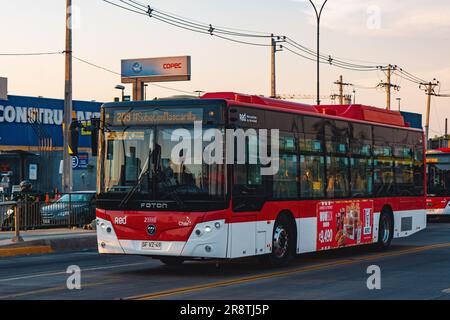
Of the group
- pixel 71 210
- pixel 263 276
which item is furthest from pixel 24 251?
pixel 263 276

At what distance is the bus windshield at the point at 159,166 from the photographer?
15477 millimetres

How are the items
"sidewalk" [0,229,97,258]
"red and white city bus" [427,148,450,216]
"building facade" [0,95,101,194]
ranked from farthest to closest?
"building facade" [0,95,101,194]
"red and white city bus" [427,148,450,216]
"sidewalk" [0,229,97,258]

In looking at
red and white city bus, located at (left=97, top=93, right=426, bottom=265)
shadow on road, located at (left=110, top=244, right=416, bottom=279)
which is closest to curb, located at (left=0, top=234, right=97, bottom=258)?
shadow on road, located at (left=110, top=244, right=416, bottom=279)

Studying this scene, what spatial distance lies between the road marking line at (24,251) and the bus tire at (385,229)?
318 inches

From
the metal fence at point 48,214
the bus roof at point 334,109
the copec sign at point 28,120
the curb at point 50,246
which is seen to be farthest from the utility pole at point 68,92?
the copec sign at point 28,120

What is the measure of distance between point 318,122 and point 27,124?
40.3 meters

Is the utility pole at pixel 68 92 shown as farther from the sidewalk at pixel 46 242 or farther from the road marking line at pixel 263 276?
the road marking line at pixel 263 276

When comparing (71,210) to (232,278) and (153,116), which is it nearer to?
(153,116)

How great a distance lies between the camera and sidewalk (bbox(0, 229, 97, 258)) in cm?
2184

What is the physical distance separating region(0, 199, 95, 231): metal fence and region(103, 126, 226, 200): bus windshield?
11.3 m

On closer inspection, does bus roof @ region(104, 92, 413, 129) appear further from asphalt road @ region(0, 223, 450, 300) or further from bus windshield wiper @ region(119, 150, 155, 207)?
asphalt road @ region(0, 223, 450, 300)

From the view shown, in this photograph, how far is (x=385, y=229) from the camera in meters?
22.8

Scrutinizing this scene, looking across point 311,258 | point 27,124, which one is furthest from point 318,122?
point 27,124

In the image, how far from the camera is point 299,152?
18.2m
